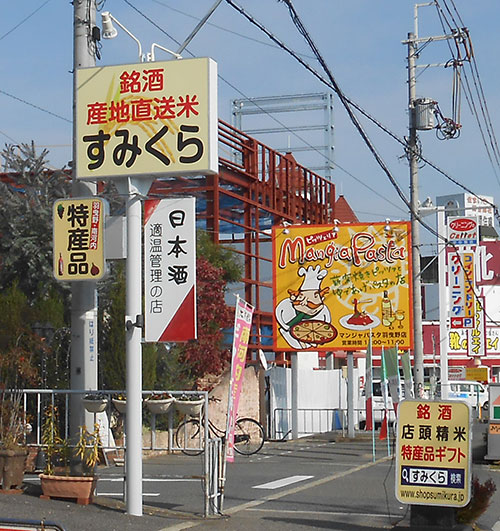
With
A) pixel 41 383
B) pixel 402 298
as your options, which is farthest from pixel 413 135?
pixel 41 383

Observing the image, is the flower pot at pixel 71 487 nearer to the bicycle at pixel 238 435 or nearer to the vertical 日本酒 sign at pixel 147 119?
the vertical 日本酒 sign at pixel 147 119

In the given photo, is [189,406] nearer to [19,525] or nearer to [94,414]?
[94,414]

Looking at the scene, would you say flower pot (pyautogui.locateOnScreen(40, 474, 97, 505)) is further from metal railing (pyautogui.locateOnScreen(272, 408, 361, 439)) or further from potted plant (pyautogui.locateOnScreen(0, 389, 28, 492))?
metal railing (pyautogui.locateOnScreen(272, 408, 361, 439))

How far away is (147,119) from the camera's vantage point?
453 inches

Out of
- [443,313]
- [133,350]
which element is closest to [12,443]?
[133,350]

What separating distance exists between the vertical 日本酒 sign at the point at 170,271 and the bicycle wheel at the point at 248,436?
968 centimetres

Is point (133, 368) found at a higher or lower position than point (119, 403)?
higher

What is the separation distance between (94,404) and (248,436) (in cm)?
936

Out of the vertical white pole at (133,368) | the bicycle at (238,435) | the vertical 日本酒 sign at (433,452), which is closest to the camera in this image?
the vertical 日本酒 sign at (433,452)

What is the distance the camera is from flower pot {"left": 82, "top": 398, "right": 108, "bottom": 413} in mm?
12797

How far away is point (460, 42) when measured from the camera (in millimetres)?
24281

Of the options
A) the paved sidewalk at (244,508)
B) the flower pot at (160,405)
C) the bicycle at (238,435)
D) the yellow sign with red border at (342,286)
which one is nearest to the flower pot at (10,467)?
the paved sidewalk at (244,508)

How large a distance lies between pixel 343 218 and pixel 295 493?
42747mm

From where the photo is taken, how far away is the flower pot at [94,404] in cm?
1280
